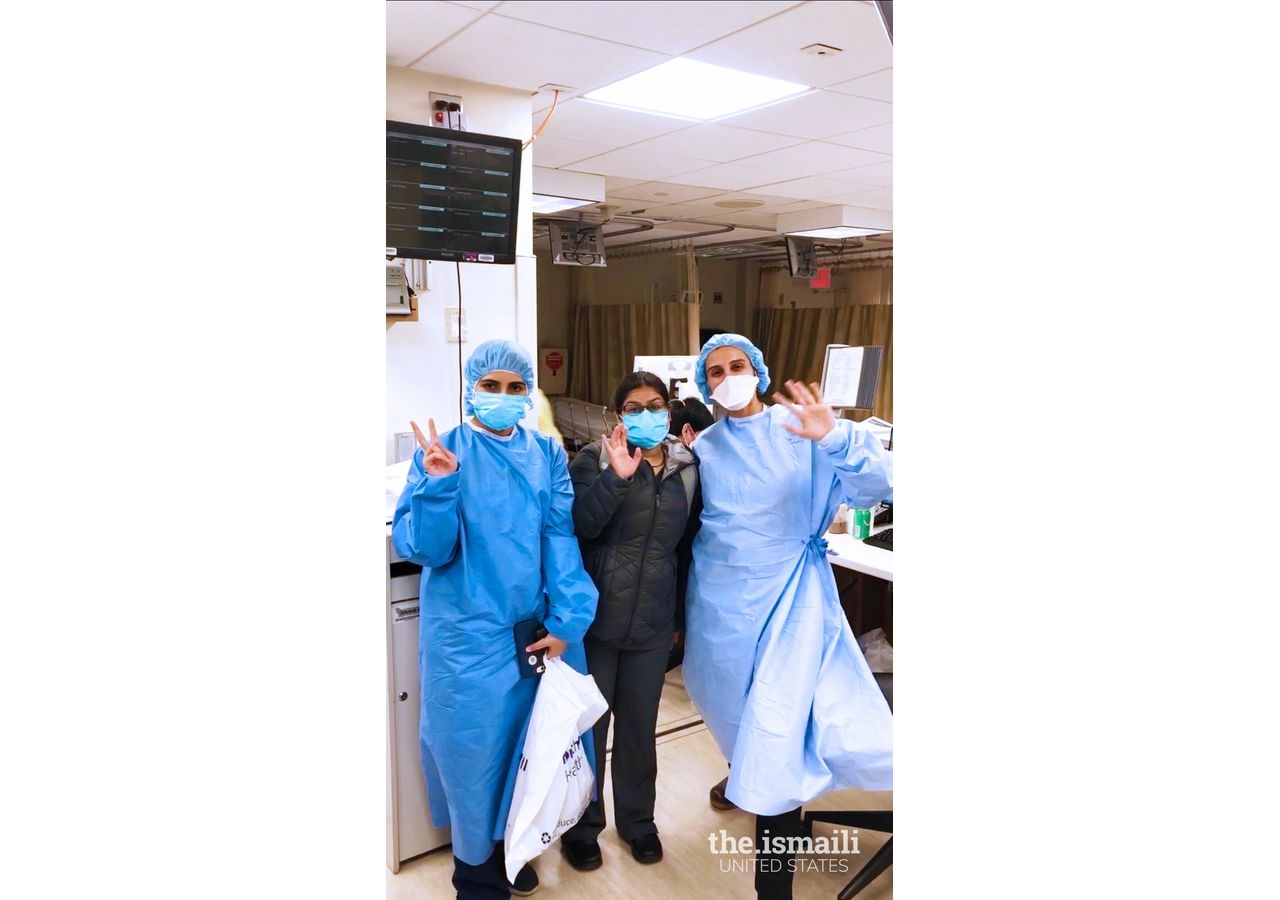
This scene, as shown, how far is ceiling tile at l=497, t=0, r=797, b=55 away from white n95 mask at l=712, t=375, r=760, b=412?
3.67ft

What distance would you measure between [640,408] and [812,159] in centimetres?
291

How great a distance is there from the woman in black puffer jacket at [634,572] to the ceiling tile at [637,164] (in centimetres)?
261

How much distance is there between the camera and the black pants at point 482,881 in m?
2.04

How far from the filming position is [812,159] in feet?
14.9

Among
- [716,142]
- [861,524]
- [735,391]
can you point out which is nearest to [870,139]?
[716,142]

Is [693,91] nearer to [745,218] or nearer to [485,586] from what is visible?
[485,586]

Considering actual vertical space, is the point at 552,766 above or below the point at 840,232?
below

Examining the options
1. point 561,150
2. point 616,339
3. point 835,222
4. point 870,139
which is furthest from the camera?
point 616,339

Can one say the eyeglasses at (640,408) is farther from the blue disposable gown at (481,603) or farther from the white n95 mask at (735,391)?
the blue disposable gown at (481,603)

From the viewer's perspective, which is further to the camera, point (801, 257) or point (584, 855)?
point (801, 257)

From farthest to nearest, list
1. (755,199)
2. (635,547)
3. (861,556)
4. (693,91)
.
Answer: (755,199) → (693,91) → (861,556) → (635,547)

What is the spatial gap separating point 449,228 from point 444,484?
1129mm

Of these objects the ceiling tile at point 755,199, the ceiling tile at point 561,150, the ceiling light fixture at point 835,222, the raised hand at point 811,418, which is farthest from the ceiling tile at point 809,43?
the ceiling light fixture at point 835,222

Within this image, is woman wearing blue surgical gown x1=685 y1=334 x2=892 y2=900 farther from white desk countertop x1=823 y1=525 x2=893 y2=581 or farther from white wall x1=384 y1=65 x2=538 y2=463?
white wall x1=384 y1=65 x2=538 y2=463
